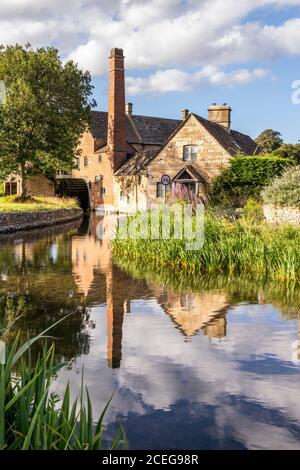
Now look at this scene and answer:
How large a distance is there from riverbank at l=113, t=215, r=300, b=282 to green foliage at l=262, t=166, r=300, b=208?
7.67m

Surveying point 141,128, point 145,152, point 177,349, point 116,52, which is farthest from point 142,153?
point 177,349

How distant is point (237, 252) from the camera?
1616cm

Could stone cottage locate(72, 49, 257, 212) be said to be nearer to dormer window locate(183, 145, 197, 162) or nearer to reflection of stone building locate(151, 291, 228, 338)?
dormer window locate(183, 145, 197, 162)

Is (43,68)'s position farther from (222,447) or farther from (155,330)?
(222,447)

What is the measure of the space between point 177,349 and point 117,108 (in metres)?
45.8

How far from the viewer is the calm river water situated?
18.8 ft

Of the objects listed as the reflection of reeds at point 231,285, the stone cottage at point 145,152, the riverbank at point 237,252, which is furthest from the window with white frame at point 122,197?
the reflection of reeds at point 231,285

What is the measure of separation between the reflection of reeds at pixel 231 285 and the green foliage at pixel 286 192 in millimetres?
10601

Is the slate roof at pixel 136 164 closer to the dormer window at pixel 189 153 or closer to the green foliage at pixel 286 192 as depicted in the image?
the dormer window at pixel 189 153

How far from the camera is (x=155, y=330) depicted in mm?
9695

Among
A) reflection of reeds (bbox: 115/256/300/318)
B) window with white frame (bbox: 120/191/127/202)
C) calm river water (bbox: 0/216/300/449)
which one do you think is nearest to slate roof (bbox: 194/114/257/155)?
window with white frame (bbox: 120/191/127/202)

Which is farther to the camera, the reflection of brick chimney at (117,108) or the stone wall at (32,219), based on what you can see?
the reflection of brick chimney at (117,108)

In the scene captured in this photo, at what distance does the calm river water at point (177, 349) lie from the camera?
18.8 feet

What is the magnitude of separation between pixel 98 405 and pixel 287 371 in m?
2.73
